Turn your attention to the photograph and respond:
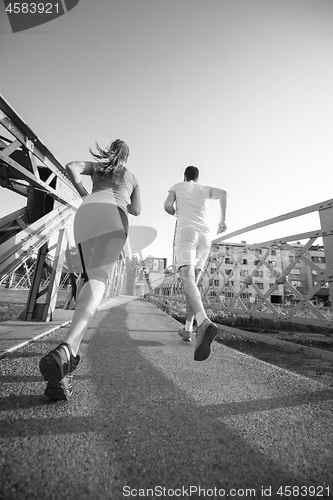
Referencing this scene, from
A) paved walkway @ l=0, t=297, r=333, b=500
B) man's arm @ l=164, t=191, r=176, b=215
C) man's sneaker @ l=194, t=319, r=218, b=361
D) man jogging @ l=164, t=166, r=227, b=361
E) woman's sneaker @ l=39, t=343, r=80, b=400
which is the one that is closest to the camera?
paved walkway @ l=0, t=297, r=333, b=500

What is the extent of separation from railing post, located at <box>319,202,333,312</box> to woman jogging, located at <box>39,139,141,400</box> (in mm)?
2373

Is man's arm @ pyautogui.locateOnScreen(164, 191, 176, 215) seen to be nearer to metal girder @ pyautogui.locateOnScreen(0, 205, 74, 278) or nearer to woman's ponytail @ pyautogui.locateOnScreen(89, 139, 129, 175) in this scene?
woman's ponytail @ pyautogui.locateOnScreen(89, 139, 129, 175)

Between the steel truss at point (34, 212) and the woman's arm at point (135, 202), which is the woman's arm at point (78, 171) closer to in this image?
the woman's arm at point (135, 202)

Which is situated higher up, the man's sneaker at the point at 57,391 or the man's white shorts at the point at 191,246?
the man's white shorts at the point at 191,246

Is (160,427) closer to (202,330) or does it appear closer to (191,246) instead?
(202,330)

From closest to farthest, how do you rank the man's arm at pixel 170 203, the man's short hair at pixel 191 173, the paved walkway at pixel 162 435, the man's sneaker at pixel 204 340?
the paved walkway at pixel 162 435, the man's sneaker at pixel 204 340, the man's arm at pixel 170 203, the man's short hair at pixel 191 173

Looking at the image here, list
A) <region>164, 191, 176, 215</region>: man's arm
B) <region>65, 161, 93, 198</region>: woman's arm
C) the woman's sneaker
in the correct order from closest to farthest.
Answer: the woman's sneaker < <region>65, 161, 93, 198</region>: woman's arm < <region>164, 191, 176, 215</region>: man's arm

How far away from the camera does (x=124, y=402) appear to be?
1.08 meters

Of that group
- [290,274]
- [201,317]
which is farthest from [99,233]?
[290,274]

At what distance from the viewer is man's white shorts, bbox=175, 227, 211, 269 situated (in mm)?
2350

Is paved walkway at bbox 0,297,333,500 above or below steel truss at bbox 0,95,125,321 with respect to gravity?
below

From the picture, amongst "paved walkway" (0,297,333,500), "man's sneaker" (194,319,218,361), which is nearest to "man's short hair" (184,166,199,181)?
"man's sneaker" (194,319,218,361)

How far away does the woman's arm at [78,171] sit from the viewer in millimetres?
1597

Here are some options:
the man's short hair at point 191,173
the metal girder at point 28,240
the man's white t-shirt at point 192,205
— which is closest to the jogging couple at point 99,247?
the man's white t-shirt at point 192,205
